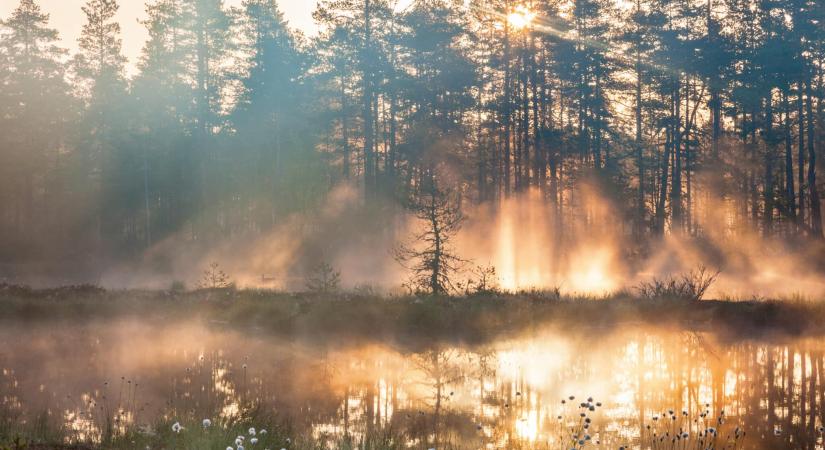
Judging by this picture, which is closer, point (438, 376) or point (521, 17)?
point (438, 376)

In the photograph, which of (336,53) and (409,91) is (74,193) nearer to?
(336,53)

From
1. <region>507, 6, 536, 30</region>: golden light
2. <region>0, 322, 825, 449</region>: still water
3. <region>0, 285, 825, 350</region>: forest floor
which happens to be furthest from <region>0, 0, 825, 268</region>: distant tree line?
<region>0, 322, 825, 449</region>: still water

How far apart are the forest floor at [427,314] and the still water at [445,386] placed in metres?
1.17

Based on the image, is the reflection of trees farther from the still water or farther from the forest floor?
the forest floor

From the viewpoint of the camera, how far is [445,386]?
45.0 feet

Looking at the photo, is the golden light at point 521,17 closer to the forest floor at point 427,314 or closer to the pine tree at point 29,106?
the forest floor at point 427,314

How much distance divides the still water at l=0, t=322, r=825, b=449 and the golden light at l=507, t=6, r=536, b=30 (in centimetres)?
2722

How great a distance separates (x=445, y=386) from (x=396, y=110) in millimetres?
32796

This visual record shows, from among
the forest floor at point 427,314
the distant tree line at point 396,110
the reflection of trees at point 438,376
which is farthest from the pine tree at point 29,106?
the reflection of trees at point 438,376

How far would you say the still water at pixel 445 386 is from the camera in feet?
34.4

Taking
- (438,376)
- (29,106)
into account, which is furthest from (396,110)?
(438,376)

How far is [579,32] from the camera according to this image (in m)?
45.1

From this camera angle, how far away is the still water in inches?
412

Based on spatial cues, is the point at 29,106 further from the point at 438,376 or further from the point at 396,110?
the point at 438,376
